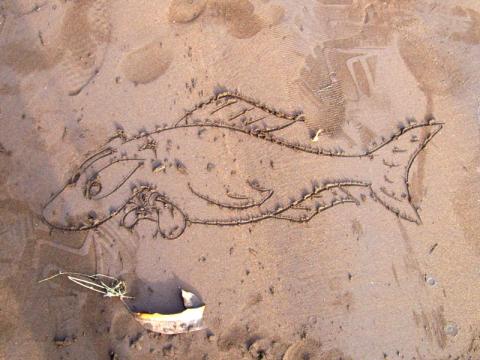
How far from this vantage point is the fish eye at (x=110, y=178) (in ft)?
17.3

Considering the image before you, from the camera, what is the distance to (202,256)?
5.16m

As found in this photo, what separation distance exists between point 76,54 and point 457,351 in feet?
20.0

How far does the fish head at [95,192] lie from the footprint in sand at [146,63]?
101 cm

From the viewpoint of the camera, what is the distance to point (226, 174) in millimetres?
5375

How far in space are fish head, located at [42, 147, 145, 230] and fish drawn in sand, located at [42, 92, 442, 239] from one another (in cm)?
1

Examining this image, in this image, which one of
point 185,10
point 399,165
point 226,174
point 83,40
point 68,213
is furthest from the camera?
point 185,10

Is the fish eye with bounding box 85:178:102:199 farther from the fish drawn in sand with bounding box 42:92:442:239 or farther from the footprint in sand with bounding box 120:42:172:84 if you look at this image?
the footprint in sand with bounding box 120:42:172:84

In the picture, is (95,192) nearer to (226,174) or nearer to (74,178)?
(74,178)

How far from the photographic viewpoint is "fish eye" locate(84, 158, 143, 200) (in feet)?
17.3

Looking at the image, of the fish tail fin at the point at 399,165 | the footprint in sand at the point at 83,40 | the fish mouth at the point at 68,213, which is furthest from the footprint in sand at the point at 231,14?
the fish mouth at the point at 68,213

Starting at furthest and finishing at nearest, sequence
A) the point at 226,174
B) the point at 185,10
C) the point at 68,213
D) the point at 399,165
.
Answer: the point at 185,10, the point at 399,165, the point at 226,174, the point at 68,213

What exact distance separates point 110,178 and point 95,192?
25 cm

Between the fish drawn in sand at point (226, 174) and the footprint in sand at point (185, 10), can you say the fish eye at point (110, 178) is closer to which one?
the fish drawn in sand at point (226, 174)

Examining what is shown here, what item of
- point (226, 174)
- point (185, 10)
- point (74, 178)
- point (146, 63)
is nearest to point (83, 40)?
point (146, 63)
